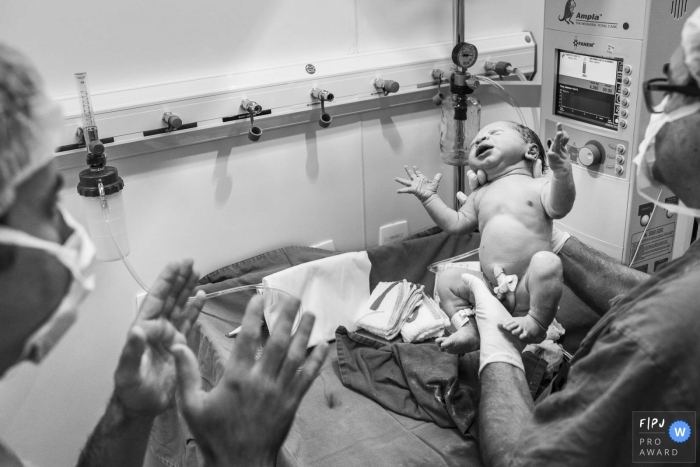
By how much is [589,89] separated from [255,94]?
3.61 ft

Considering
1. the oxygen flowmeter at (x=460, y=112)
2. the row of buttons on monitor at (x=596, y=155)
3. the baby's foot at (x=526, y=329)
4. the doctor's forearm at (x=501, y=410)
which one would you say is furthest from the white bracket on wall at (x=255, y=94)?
the doctor's forearm at (x=501, y=410)

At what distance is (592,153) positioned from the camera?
2.13m

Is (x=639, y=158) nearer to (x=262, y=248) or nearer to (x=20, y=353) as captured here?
(x=20, y=353)

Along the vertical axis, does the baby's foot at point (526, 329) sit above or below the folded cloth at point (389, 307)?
above

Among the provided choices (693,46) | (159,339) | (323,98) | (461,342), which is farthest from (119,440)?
(323,98)

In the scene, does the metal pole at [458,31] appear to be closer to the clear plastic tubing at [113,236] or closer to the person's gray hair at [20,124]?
the clear plastic tubing at [113,236]

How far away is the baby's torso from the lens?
194cm

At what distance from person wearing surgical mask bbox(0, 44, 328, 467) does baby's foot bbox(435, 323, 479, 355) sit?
0.79 metres

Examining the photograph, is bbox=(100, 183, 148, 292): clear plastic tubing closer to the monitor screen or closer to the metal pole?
the metal pole

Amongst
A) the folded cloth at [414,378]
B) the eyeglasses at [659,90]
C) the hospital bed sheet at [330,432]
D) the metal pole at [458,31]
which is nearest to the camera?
the eyeglasses at [659,90]

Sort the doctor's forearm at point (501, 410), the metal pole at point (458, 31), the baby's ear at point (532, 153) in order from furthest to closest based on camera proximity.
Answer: the metal pole at point (458, 31)
the baby's ear at point (532, 153)
the doctor's forearm at point (501, 410)

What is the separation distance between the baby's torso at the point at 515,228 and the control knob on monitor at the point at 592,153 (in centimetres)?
25

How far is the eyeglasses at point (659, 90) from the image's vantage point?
1.03 metres

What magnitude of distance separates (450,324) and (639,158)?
992 mm
